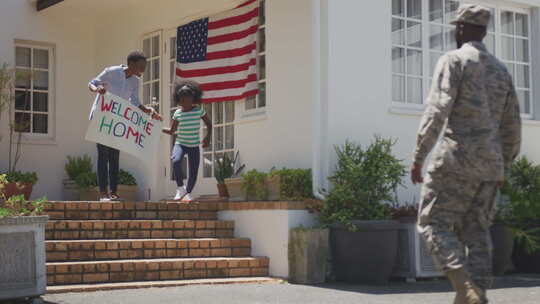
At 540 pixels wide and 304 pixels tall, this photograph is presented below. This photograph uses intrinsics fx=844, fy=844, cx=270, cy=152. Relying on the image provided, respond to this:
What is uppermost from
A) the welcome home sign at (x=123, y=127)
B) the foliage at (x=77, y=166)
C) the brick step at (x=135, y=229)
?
the welcome home sign at (x=123, y=127)

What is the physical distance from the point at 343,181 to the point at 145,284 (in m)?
2.35

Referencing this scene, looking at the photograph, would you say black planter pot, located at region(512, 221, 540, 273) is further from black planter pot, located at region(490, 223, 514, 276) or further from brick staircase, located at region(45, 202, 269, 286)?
brick staircase, located at region(45, 202, 269, 286)

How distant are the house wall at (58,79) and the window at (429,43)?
566cm

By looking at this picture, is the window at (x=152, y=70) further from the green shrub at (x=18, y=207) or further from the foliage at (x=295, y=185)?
the green shrub at (x=18, y=207)

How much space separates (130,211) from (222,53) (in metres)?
2.87

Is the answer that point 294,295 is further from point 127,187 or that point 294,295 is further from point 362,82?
point 127,187

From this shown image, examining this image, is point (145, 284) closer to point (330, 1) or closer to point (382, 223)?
point (382, 223)

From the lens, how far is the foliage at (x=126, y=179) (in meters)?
12.5

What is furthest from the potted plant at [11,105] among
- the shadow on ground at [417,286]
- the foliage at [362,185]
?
the shadow on ground at [417,286]

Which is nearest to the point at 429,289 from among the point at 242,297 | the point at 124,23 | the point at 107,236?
the point at 242,297

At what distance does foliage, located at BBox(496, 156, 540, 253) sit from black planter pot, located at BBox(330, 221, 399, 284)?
180 cm

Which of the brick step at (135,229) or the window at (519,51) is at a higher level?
the window at (519,51)

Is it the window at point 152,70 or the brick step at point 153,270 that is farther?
the window at point 152,70

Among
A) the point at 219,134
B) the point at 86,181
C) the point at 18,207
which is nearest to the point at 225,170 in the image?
the point at 219,134
